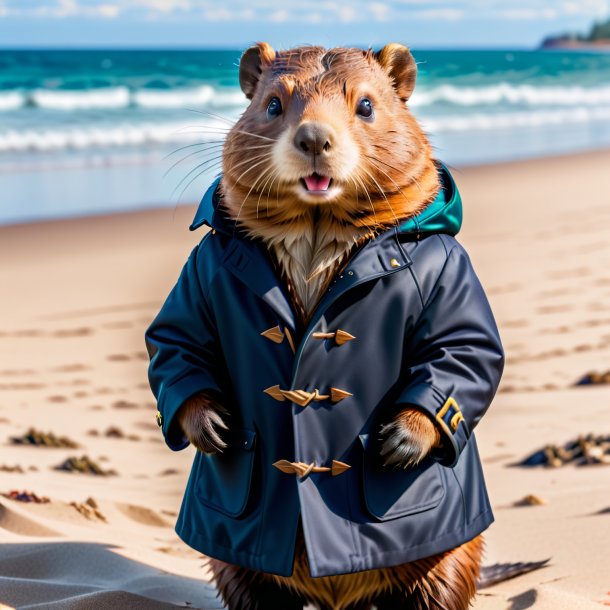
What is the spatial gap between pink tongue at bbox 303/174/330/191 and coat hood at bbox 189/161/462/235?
258 mm

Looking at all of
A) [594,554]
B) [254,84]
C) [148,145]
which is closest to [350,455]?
[254,84]

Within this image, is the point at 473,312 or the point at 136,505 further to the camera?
the point at 136,505

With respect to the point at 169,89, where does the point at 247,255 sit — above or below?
below

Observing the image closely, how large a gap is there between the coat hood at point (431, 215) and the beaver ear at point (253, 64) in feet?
0.90

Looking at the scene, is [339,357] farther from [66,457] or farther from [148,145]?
[148,145]

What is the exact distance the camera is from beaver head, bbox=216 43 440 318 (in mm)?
2643

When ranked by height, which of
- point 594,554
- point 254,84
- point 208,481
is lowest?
point 594,554

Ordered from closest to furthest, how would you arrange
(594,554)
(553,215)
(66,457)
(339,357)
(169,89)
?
1. (339,357)
2. (594,554)
3. (66,457)
4. (553,215)
5. (169,89)

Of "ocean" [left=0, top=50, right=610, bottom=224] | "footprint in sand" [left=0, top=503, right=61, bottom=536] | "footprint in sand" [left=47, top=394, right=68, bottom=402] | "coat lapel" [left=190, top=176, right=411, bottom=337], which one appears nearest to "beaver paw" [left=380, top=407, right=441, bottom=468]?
"coat lapel" [left=190, top=176, right=411, bottom=337]

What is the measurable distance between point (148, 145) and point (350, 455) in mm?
13461

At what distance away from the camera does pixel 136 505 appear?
4.51 metres

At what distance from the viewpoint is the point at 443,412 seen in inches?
107

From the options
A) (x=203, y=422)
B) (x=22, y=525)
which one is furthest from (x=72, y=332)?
(x=203, y=422)

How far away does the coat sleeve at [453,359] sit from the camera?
8.93ft
